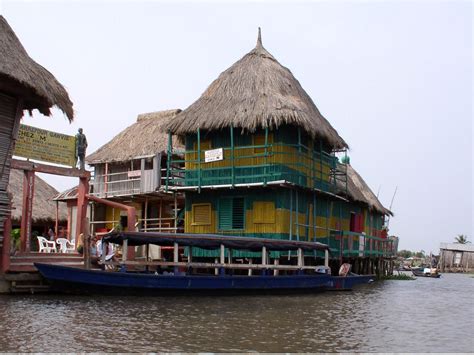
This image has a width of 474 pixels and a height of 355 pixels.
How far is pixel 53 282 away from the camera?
56.7ft

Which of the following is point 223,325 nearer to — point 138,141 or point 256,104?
point 256,104

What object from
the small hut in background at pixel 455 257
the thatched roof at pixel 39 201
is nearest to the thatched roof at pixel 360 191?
the thatched roof at pixel 39 201

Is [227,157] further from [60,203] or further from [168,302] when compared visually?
[60,203]

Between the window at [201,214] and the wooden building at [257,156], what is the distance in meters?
0.04

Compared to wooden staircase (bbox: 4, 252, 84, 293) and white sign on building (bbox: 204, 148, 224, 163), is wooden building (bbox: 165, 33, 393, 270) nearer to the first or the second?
white sign on building (bbox: 204, 148, 224, 163)

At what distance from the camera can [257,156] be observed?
953 inches

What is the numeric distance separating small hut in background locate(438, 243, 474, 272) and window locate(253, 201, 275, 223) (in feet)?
149

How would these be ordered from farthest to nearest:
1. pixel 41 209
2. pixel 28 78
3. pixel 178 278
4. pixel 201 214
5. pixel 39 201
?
1. pixel 39 201
2. pixel 41 209
3. pixel 201 214
4. pixel 178 278
5. pixel 28 78

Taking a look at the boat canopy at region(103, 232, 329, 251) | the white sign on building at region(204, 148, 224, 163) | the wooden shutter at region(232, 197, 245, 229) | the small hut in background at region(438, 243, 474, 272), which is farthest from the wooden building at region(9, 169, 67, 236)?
the small hut in background at region(438, 243, 474, 272)

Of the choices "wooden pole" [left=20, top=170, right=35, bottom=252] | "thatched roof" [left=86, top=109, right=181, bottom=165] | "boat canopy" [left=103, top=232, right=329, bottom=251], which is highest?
"thatched roof" [left=86, top=109, right=181, bottom=165]

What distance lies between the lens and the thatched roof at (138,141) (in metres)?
32.8

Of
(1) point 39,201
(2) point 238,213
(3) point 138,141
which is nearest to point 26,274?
(2) point 238,213

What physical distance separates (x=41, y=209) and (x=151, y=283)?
19.5m

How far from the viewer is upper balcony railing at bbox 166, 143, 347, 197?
24062 millimetres
